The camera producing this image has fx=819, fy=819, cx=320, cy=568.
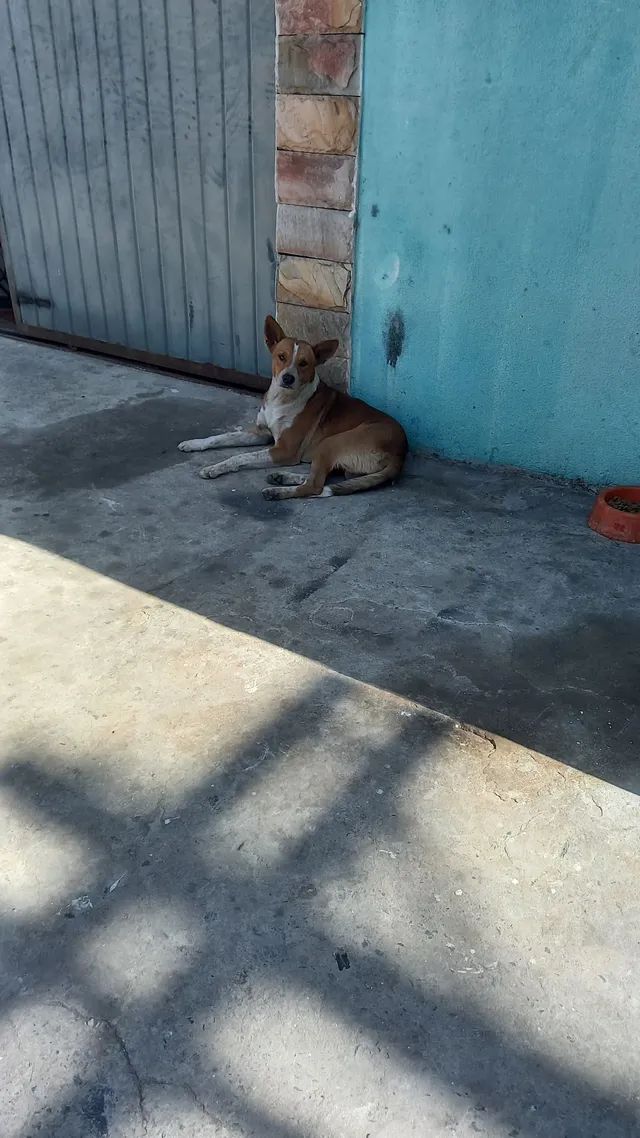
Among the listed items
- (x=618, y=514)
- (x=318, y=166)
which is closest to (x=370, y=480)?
(x=618, y=514)

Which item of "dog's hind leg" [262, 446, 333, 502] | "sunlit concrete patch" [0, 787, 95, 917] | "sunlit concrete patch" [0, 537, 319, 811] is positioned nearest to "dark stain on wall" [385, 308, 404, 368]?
"dog's hind leg" [262, 446, 333, 502]

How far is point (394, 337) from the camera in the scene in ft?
15.0

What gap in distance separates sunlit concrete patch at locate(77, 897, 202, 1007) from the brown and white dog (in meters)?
2.48

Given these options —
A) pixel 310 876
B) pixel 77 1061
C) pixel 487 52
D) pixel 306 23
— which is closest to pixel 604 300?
pixel 487 52

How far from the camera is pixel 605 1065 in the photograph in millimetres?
1736

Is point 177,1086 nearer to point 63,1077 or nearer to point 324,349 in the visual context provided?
point 63,1077

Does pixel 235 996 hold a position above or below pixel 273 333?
below

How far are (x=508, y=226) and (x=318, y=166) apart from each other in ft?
3.71

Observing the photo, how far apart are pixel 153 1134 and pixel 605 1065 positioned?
942 millimetres

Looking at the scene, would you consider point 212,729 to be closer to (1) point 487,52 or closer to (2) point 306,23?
(1) point 487,52

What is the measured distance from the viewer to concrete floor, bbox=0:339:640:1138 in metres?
1.71

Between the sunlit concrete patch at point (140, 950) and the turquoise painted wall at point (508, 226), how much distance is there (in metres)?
3.17

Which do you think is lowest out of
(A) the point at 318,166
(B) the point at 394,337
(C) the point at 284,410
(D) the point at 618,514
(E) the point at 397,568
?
(E) the point at 397,568

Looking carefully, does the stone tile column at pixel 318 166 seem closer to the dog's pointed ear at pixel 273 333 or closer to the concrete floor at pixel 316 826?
the dog's pointed ear at pixel 273 333
